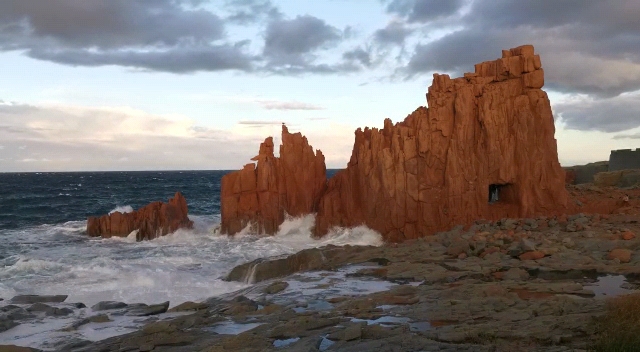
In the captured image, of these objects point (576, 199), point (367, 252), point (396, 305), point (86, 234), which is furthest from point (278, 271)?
point (86, 234)

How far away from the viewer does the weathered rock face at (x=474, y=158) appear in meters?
29.4

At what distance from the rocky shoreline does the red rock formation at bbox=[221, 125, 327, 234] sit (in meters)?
9.50

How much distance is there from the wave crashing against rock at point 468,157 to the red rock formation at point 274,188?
4.32 metres

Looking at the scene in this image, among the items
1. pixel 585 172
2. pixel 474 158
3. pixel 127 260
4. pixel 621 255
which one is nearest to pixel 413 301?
pixel 621 255

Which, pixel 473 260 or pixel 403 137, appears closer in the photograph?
pixel 473 260

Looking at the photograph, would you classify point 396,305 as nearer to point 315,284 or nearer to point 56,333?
point 315,284

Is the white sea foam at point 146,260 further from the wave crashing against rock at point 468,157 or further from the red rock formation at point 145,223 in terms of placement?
the wave crashing against rock at point 468,157

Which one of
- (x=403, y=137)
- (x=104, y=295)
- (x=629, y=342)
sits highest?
(x=403, y=137)

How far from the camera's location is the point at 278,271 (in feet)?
74.4

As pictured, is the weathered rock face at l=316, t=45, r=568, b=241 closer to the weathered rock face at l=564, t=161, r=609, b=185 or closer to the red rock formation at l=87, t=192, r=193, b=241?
the red rock formation at l=87, t=192, r=193, b=241

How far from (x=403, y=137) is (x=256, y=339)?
19979 millimetres

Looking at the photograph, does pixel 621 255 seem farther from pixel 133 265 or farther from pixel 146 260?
pixel 146 260

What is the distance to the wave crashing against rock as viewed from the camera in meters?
29.4

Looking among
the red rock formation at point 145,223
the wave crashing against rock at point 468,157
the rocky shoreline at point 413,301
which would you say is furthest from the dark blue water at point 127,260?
the wave crashing against rock at point 468,157
